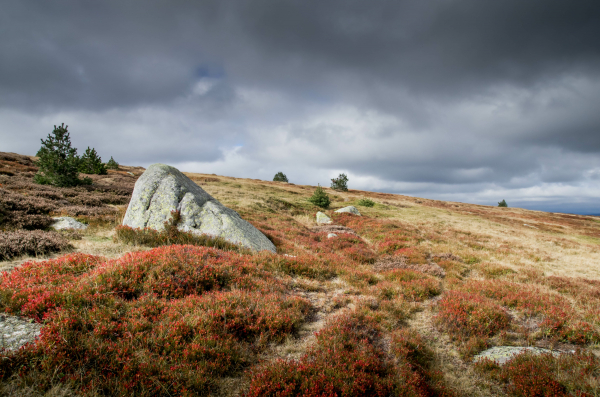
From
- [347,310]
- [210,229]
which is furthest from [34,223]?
[347,310]

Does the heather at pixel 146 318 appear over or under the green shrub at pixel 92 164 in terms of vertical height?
under

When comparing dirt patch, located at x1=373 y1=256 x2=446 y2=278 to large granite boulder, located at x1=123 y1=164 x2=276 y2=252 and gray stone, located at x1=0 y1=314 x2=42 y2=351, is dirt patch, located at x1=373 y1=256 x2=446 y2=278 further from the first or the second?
gray stone, located at x1=0 y1=314 x2=42 y2=351

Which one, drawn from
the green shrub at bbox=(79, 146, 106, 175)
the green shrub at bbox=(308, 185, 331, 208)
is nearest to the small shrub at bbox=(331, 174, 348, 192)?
the green shrub at bbox=(308, 185, 331, 208)

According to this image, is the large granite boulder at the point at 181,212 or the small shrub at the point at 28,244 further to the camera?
the large granite boulder at the point at 181,212

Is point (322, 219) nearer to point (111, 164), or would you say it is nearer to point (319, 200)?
point (319, 200)

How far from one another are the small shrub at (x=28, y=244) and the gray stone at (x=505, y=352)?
12.7 metres

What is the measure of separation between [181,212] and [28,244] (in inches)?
201

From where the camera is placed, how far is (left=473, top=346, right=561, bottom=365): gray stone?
531 cm

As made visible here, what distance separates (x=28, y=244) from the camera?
8.20 m

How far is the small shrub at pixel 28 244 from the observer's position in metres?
7.82

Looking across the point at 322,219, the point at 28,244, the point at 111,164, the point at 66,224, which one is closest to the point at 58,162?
the point at 66,224

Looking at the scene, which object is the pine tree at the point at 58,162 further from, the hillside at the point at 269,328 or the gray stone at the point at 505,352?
the gray stone at the point at 505,352

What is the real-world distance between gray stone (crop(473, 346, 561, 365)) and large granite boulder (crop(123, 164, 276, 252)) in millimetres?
8421

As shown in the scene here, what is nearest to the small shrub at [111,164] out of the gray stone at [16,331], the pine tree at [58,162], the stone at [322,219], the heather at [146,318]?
A: the pine tree at [58,162]
